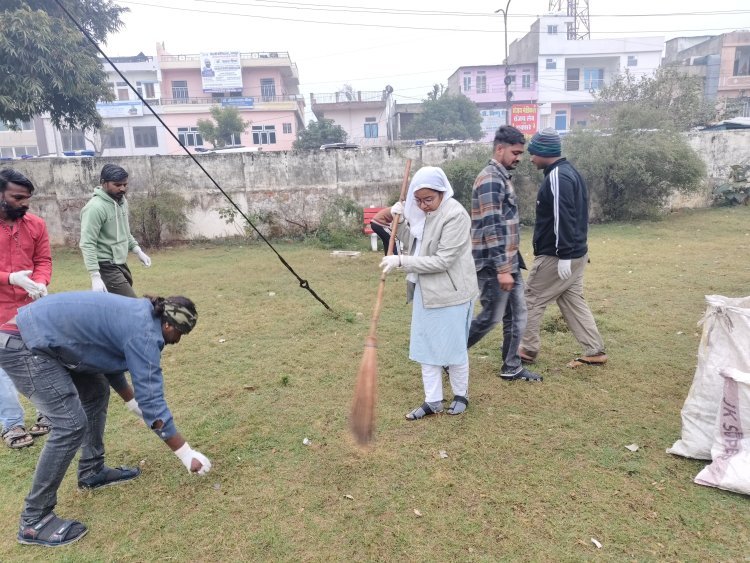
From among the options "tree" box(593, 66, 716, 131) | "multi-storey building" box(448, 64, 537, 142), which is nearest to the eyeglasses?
"tree" box(593, 66, 716, 131)

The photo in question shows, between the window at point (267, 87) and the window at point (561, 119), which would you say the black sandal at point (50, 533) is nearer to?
the window at point (267, 87)

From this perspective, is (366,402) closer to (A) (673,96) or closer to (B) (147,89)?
(A) (673,96)

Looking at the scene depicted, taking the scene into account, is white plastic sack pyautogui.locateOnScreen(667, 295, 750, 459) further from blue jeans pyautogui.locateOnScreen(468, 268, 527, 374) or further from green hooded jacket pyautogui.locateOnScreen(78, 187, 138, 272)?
green hooded jacket pyautogui.locateOnScreen(78, 187, 138, 272)

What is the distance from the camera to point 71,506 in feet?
9.73

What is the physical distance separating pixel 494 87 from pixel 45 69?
1636 inches

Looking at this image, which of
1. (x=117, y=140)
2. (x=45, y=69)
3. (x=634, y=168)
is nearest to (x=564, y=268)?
(x=634, y=168)

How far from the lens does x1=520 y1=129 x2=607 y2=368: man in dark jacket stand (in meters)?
4.16

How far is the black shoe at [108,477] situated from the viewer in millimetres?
3113

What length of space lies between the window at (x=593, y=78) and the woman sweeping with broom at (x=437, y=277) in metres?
47.8

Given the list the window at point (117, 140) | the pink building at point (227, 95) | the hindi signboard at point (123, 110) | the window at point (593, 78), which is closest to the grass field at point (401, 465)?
the pink building at point (227, 95)

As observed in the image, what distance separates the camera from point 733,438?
2.76 m

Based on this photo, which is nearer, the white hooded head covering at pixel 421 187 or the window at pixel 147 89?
the white hooded head covering at pixel 421 187

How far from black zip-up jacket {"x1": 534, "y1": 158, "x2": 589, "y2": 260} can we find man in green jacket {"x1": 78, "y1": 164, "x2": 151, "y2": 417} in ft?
11.7

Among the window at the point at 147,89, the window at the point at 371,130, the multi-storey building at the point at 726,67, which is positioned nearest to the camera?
the multi-storey building at the point at 726,67
